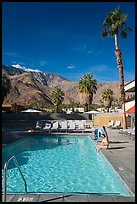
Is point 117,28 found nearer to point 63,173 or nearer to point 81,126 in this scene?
point 81,126

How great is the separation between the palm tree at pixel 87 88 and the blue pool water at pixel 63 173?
2805 centimetres

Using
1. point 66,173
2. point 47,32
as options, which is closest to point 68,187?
point 66,173

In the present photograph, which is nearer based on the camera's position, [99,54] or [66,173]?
[66,173]

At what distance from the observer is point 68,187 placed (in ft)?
22.7

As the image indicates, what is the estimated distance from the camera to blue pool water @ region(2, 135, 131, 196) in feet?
21.7

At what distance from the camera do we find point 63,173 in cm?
857

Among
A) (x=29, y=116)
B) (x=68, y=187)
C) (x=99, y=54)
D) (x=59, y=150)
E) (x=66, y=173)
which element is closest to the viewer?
(x=68, y=187)

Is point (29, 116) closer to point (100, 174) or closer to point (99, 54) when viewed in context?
point (99, 54)

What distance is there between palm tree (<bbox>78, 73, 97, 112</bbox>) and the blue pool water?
28.0 m

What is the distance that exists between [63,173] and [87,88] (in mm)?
33345

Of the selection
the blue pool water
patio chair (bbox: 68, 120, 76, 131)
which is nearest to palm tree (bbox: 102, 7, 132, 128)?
patio chair (bbox: 68, 120, 76, 131)

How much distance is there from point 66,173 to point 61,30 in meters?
13.7

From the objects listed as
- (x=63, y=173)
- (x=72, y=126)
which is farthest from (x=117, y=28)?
(x=63, y=173)

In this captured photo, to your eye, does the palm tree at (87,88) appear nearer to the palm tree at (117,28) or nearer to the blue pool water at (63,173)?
the palm tree at (117,28)
